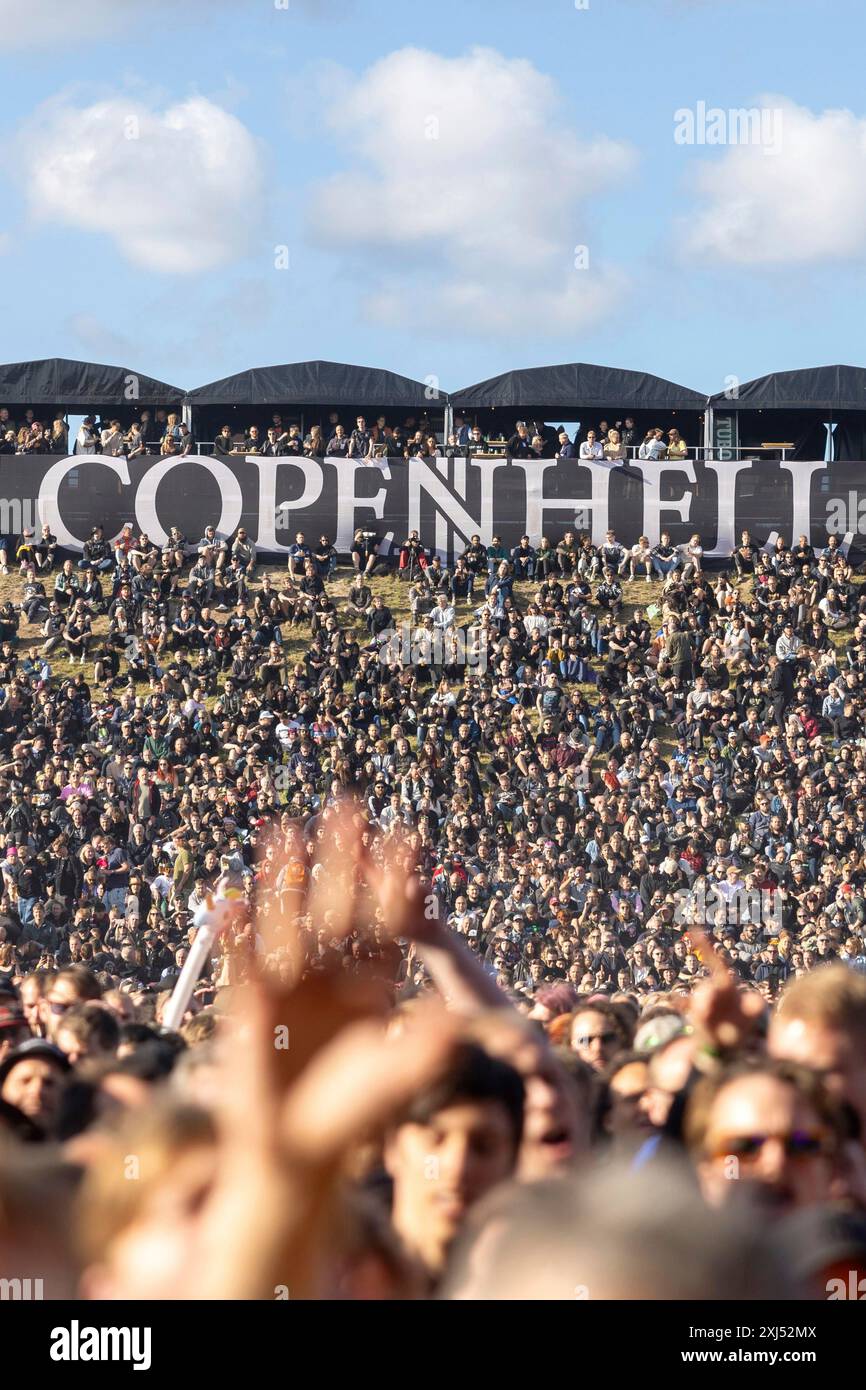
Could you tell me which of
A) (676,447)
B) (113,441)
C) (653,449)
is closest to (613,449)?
(653,449)

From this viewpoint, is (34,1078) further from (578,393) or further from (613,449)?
(578,393)

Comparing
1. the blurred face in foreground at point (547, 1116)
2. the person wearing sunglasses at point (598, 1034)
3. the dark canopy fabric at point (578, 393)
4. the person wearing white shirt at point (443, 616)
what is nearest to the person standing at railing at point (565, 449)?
the dark canopy fabric at point (578, 393)

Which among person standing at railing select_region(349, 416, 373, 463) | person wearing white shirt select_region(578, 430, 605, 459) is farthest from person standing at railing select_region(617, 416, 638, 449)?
person standing at railing select_region(349, 416, 373, 463)

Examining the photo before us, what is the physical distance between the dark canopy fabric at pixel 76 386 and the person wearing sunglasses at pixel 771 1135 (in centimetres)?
3751

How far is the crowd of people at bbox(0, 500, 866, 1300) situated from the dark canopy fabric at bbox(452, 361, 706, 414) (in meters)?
5.67

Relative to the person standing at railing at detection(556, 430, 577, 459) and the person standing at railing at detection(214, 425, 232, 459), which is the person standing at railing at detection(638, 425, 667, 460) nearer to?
the person standing at railing at detection(556, 430, 577, 459)

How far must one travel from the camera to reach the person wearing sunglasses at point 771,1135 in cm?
358

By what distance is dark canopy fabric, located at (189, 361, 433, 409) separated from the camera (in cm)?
3969

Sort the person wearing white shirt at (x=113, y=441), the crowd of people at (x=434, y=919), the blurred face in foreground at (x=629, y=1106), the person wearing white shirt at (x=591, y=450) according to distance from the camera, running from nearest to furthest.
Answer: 1. the crowd of people at (x=434, y=919)
2. the blurred face in foreground at (x=629, y=1106)
3. the person wearing white shirt at (x=113, y=441)
4. the person wearing white shirt at (x=591, y=450)

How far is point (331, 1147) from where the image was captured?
1.93 m

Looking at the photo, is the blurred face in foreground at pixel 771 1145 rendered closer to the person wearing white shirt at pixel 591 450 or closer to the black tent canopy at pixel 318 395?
the person wearing white shirt at pixel 591 450

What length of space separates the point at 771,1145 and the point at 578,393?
37.6 m

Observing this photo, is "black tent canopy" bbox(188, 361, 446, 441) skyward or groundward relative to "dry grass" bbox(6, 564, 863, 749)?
skyward

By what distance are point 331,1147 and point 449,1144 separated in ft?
4.98
